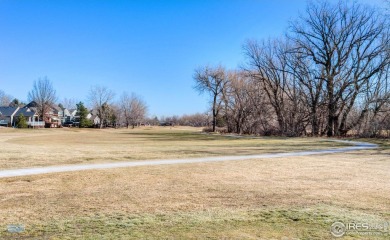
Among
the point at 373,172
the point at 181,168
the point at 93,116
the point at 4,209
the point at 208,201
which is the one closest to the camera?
the point at 4,209

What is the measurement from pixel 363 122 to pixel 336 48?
8019 mm

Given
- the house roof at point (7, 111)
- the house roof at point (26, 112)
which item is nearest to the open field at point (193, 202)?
the house roof at point (26, 112)

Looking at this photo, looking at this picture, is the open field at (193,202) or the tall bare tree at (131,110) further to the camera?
the tall bare tree at (131,110)

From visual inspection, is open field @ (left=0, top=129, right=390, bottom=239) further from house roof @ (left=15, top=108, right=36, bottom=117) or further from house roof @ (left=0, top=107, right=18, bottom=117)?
house roof @ (left=0, top=107, right=18, bottom=117)

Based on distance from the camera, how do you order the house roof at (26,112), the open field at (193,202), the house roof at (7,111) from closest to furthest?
1. the open field at (193,202)
2. the house roof at (7,111)
3. the house roof at (26,112)

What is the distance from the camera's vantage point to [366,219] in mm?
4840

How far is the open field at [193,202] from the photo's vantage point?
14.4ft

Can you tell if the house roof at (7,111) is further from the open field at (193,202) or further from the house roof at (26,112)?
the open field at (193,202)

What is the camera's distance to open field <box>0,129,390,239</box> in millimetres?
4401

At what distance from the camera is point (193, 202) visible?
19.5 feet

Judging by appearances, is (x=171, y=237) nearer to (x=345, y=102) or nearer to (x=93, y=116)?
(x=345, y=102)

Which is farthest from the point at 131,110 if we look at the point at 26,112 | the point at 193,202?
the point at 193,202

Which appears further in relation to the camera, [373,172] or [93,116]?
[93,116]

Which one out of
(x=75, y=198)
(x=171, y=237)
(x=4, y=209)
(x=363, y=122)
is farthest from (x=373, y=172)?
(x=363, y=122)
